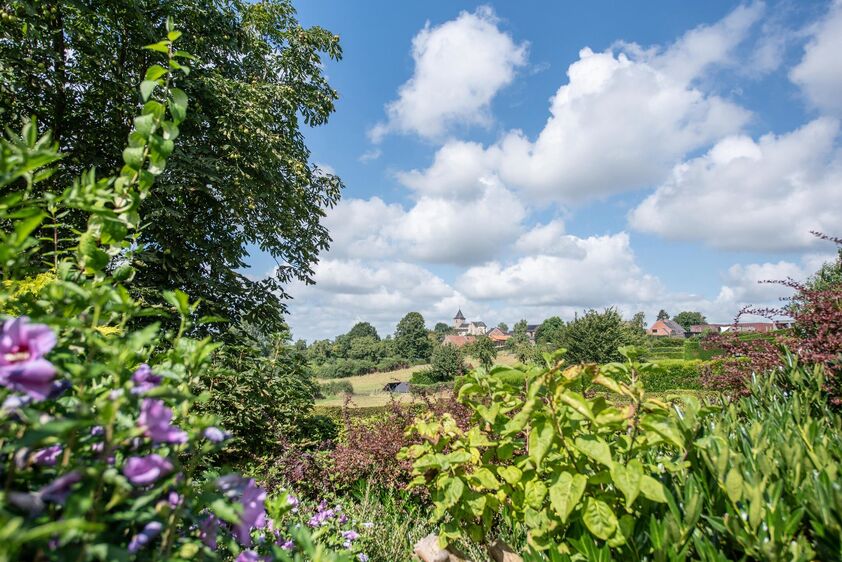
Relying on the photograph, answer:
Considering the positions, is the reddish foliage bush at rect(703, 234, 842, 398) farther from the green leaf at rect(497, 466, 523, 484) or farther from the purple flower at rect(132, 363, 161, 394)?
the purple flower at rect(132, 363, 161, 394)

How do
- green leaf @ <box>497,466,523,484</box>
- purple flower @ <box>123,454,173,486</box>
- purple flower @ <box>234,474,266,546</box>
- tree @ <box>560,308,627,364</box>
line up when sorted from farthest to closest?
tree @ <box>560,308,627,364</box>, green leaf @ <box>497,466,523,484</box>, purple flower @ <box>234,474,266,546</box>, purple flower @ <box>123,454,173,486</box>

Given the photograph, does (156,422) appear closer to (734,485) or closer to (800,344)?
(734,485)

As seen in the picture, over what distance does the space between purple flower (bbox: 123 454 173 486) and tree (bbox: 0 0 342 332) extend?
5.75 m

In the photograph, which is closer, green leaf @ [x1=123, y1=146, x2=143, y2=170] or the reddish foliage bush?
green leaf @ [x1=123, y1=146, x2=143, y2=170]

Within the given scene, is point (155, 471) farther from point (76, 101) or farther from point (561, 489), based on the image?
point (76, 101)

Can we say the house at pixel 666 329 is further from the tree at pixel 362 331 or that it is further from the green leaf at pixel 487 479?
the green leaf at pixel 487 479

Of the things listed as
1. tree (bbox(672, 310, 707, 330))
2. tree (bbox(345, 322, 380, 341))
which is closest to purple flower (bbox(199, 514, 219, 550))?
tree (bbox(345, 322, 380, 341))

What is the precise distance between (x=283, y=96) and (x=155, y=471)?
991cm

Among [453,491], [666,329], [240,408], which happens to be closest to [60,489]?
[453,491]

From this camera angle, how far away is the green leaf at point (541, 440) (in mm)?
1586

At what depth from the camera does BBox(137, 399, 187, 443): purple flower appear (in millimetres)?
882

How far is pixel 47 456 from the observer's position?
946 mm

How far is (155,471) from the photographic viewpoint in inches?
34.6

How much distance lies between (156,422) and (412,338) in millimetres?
86285
